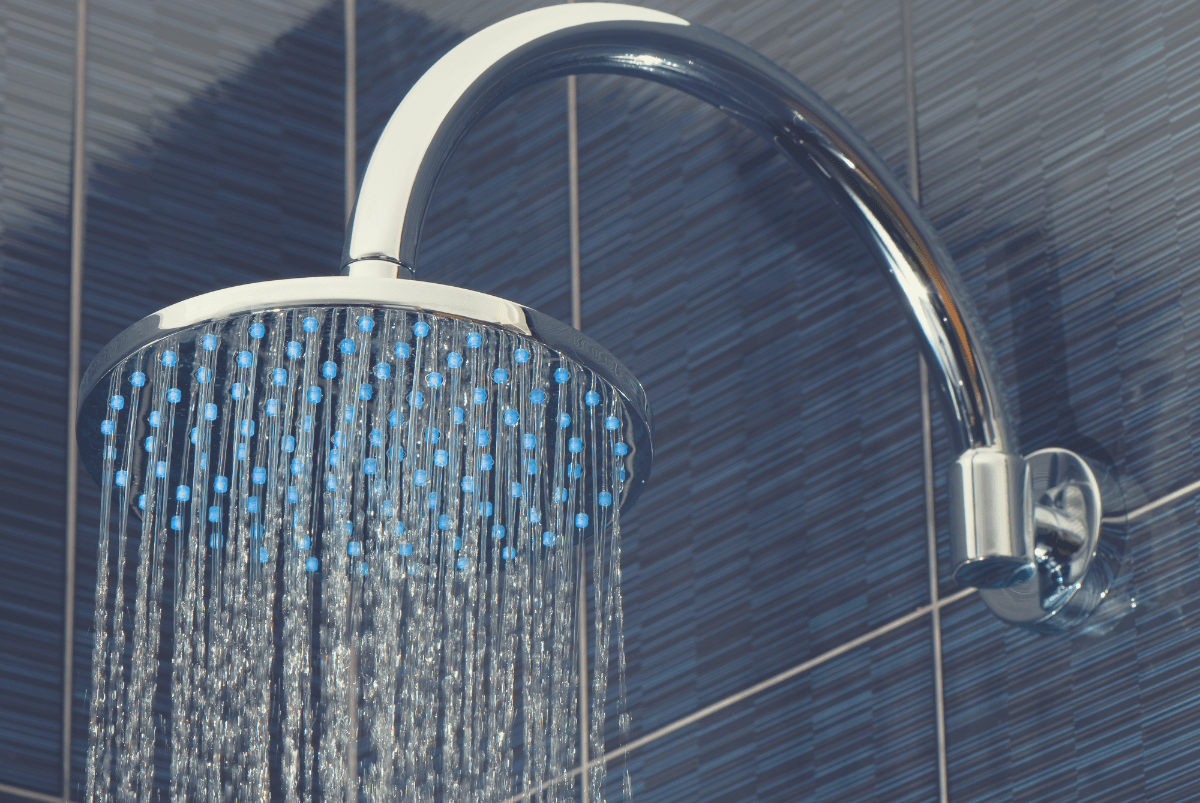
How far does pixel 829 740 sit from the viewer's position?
3.62ft

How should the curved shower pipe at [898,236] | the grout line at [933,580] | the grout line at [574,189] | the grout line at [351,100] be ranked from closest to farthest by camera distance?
the curved shower pipe at [898,236], the grout line at [933,580], the grout line at [574,189], the grout line at [351,100]

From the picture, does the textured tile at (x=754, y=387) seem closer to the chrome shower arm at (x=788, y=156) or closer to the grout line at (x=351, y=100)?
the chrome shower arm at (x=788, y=156)

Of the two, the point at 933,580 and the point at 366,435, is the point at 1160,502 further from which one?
the point at 366,435

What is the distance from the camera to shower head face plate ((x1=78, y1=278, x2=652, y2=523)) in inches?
32.4

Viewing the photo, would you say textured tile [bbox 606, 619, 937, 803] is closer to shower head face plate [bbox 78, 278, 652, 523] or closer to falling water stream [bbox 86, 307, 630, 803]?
falling water stream [bbox 86, 307, 630, 803]

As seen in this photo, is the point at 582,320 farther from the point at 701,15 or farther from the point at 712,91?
the point at 712,91

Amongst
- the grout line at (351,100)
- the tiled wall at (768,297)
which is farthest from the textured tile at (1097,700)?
the grout line at (351,100)

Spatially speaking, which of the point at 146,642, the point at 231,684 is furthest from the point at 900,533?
the point at 146,642

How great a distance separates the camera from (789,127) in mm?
1003

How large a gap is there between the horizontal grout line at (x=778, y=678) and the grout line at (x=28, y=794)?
327mm

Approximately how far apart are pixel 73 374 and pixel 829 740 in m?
0.65

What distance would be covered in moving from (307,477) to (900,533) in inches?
15.6

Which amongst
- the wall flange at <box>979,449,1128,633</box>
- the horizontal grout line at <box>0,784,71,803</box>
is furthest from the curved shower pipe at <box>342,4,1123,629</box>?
the horizontal grout line at <box>0,784,71,803</box>

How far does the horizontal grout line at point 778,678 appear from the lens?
108 centimetres
